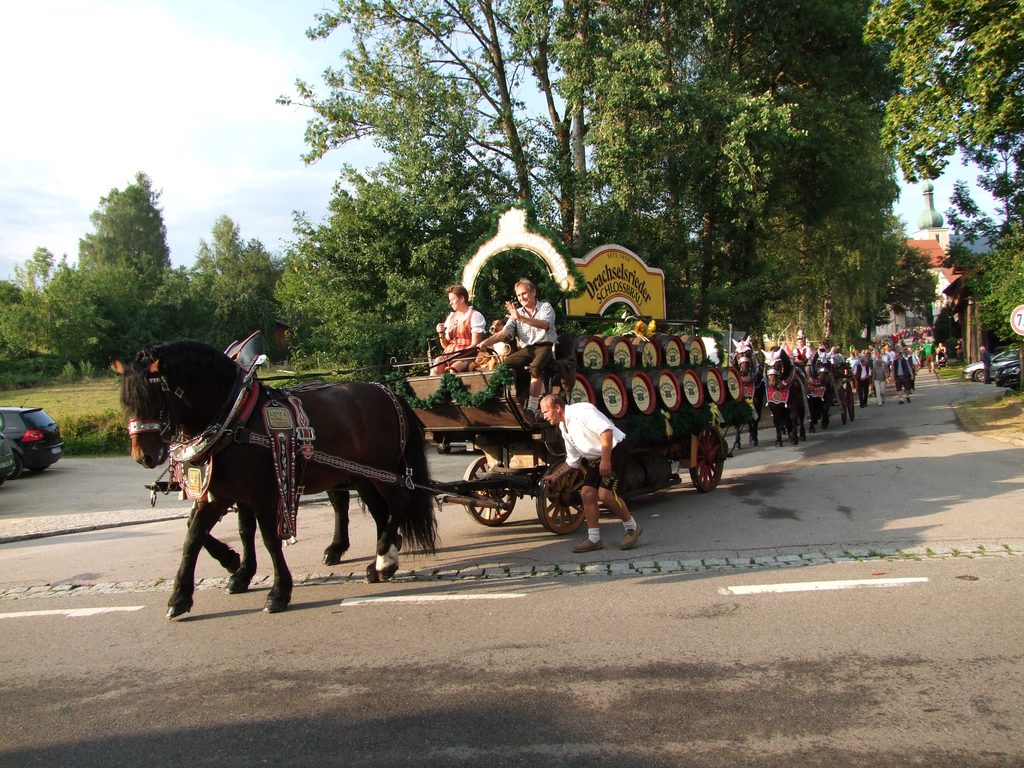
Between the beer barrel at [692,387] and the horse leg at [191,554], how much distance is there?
5775 mm

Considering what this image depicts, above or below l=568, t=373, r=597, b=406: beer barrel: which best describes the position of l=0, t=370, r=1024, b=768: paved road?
below

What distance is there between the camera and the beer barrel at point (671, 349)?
32.0 ft

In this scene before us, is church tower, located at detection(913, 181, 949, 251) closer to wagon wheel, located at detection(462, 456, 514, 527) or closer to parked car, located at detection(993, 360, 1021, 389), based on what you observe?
parked car, located at detection(993, 360, 1021, 389)

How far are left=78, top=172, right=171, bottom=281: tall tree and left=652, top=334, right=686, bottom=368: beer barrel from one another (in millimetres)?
62749

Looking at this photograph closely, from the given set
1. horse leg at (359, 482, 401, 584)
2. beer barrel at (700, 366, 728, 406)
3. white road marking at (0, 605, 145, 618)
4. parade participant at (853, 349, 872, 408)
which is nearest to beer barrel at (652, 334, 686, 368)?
beer barrel at (700, 366, 728, 406)

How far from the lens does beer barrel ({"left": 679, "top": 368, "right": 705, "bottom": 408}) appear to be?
9781mm

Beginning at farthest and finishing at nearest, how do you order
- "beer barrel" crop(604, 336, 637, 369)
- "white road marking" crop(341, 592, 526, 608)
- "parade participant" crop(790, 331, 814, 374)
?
"parade participant" crop(790, 331, 814, 374) < "beer barrel" crop(604, 336, 637, 369) < "white road marking" crop(341, 592, 526, 608)

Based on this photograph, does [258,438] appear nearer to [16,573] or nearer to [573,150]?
[16,573]

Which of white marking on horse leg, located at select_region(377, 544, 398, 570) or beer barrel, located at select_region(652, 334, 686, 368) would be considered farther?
beer barrel, located at select_region(652, 334, 686, 368)

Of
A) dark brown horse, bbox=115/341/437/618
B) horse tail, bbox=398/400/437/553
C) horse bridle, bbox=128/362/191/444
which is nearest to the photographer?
horse bridle, bbox=128/362/191/444

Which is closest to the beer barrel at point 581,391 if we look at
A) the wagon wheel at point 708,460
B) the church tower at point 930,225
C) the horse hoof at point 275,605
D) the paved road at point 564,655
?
the paved road at point 564,655

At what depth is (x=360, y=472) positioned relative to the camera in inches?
264

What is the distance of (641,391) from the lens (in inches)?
→ 355

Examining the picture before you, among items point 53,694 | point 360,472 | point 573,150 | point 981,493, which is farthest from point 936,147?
point 53,694
